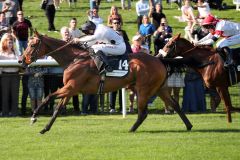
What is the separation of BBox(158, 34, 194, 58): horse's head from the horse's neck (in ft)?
→ 8.58

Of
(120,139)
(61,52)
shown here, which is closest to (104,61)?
(61,52)

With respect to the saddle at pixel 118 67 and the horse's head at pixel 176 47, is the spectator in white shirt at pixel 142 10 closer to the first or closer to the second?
the horse's head at pixel 176 47

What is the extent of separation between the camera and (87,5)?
3494cm

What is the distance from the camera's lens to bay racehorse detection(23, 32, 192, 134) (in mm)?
16219

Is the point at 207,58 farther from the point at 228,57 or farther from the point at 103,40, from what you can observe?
the point at 103,40

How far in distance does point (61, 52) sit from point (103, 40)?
0.85 m

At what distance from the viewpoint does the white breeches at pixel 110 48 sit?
650 inches

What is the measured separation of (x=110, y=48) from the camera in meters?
16.5

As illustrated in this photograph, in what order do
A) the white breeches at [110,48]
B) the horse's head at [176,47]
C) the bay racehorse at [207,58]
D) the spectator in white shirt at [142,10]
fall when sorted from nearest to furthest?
the white breeches at [110,48]
the bay racehorse at [207,58]
the horse's head at [176,47]
the spectator in white shirt at [142,10]

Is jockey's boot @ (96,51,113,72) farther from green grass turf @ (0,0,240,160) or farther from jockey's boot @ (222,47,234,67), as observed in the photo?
jockey's boot @ (222,47,234,67)

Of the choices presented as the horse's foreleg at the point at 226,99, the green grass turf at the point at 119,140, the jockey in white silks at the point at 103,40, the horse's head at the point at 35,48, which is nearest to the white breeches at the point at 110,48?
the jockey in white silks at the point at 103,40

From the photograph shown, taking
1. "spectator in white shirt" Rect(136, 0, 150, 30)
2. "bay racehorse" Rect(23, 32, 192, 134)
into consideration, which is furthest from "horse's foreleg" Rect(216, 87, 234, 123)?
"spectator in white shirt" Rect(136, 0, 150, 30)

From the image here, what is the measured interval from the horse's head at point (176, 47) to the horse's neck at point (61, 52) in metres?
2.62

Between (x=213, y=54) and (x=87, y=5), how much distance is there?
17.3 m
